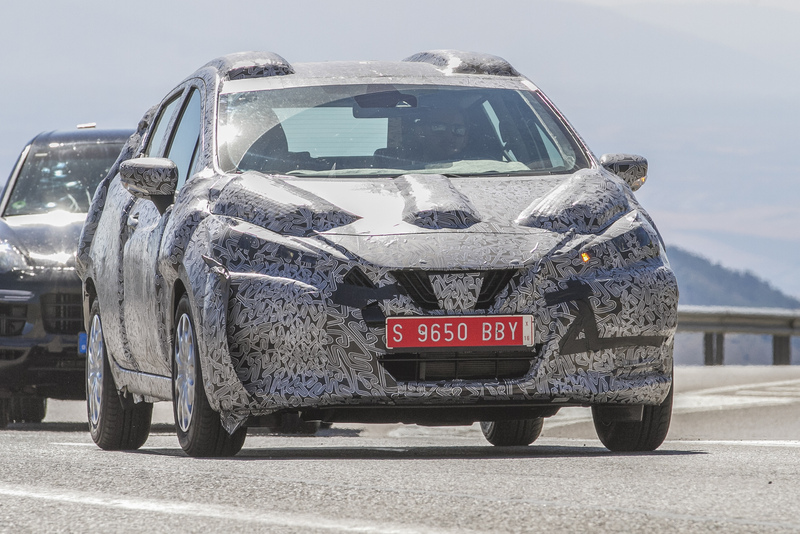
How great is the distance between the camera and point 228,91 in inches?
286

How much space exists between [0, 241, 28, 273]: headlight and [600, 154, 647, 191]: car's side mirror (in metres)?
4.65

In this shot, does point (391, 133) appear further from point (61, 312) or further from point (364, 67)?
point (61, 312)

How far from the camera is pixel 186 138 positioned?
7.52m

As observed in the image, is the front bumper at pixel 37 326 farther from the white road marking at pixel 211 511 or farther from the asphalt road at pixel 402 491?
the white road marking at pixel 211 511

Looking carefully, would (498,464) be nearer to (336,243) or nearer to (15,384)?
(336,243)

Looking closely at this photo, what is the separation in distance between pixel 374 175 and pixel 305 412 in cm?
111

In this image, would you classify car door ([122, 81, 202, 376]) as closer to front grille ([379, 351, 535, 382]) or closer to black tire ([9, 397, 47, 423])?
front grille ([379, 351, 535, 382])

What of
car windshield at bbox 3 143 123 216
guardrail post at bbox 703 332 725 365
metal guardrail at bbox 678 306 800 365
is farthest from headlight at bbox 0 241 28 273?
guardrail post at bbox 703 332 725 365

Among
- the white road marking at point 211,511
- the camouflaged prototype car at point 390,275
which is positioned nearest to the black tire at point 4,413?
the camouflaged prototype car at point 390,275

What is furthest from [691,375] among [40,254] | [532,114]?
[532,114]

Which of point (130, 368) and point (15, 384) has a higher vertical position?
point (130, 368)

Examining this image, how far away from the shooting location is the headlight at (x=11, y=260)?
10.4m

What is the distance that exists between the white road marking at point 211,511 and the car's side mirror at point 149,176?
83.5 inches

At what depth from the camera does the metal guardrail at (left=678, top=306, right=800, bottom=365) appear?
64.5ft
